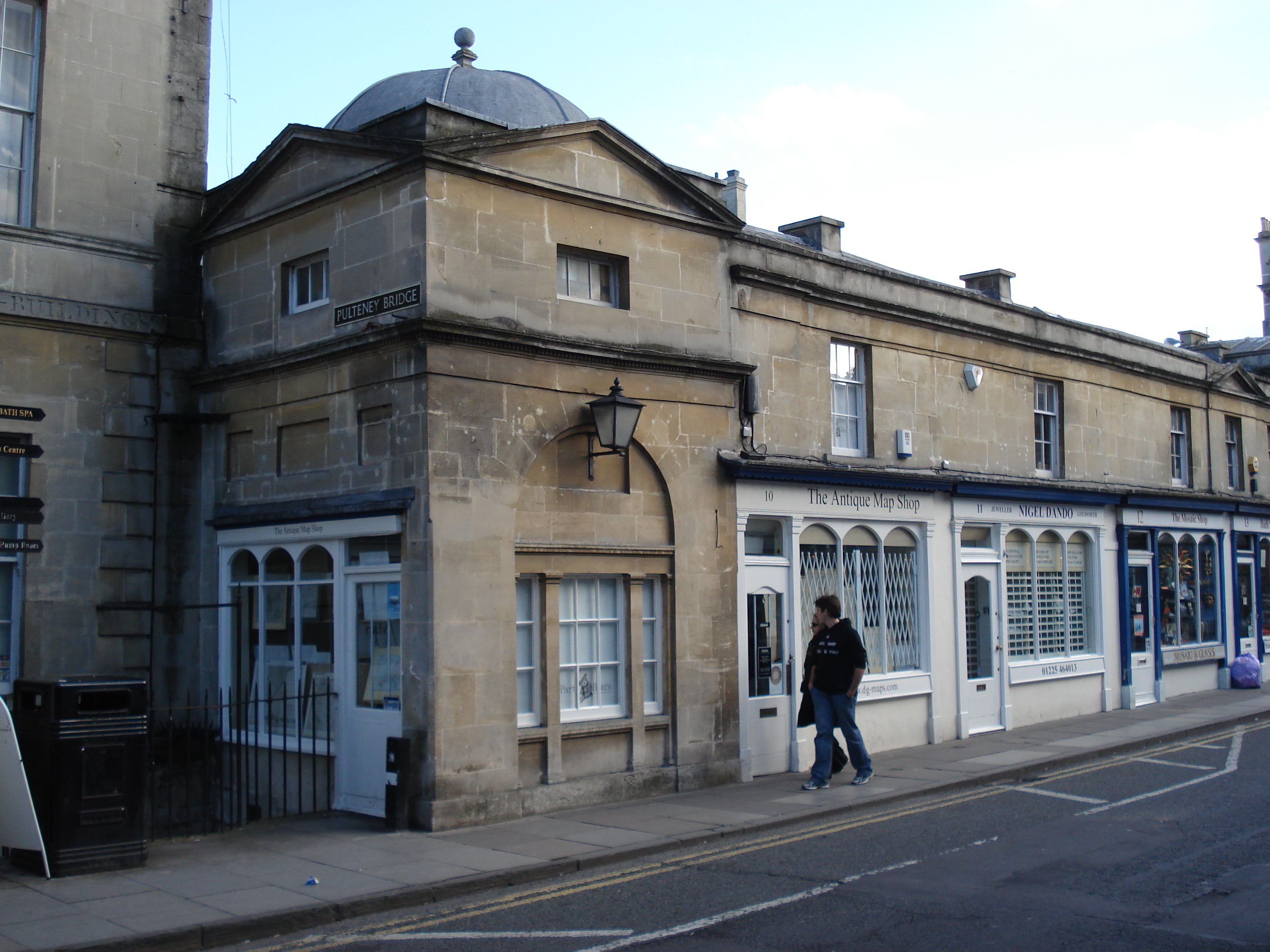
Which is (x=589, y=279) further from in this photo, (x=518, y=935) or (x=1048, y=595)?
(x=1048, y=595)

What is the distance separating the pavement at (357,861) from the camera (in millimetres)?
7492

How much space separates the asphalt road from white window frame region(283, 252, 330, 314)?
6543 millimetres

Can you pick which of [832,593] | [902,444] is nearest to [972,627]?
[902,444]

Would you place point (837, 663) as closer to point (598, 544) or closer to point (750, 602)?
point (750, 602)

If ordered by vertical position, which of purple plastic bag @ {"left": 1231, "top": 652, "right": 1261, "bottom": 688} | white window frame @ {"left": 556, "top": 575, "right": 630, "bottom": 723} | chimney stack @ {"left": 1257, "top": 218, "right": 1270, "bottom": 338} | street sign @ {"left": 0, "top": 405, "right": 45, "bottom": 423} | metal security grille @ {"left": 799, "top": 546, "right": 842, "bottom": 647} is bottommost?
purple plastic bag @ {"left": 1231, "top": 652, "right": 1261, "bottom": 688}

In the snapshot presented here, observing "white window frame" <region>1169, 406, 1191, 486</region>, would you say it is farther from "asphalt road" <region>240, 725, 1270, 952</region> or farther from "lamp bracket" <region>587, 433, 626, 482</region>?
"lamp bracket" <region>587, 433, 626, 482</region>

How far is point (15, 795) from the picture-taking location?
8453 mm

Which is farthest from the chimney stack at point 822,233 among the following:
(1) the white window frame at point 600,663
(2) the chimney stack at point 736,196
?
(1) the white window frame at point 600,663

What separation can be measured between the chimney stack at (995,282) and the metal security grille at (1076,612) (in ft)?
15.5

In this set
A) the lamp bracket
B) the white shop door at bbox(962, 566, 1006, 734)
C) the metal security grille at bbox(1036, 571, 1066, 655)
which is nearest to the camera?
the lamp bracket

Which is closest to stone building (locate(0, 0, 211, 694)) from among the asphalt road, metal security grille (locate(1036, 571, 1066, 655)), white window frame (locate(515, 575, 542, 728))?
white window frame (locate(515, 575, 542, 728))

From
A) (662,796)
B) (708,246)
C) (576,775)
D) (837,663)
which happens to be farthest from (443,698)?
(708,246)

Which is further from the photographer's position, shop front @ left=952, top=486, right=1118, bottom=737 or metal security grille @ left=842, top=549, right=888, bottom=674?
shop front @ left=952, top=486, right=1118, bottom=737

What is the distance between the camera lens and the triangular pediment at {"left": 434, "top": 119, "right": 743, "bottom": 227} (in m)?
11.6
